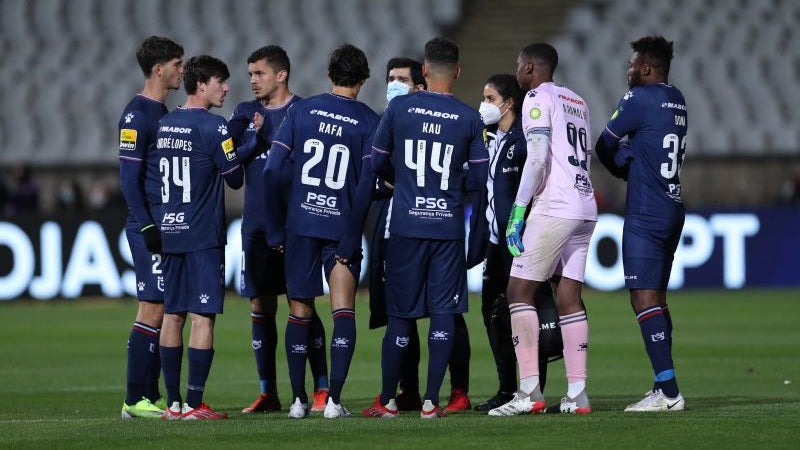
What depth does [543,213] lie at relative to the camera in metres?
9.01

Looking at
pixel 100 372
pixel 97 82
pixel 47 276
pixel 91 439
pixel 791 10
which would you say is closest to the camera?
pixel 91 439

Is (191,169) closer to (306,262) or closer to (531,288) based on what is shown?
(306,262)

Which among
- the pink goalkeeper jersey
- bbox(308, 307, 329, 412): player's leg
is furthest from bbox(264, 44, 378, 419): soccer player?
the pink goalkeeper jersey

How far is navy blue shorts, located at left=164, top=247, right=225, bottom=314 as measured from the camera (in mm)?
8992

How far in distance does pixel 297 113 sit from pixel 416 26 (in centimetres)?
2040

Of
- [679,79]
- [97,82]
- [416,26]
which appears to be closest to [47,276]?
[97,82]

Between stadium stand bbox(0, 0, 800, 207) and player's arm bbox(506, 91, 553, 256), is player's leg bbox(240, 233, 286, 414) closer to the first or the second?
player's arm bbox(506, 91, 553, 256)

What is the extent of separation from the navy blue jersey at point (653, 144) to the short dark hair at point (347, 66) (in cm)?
171

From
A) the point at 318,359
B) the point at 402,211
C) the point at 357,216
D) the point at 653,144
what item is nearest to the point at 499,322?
the point at 318,359

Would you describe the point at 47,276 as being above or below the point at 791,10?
below

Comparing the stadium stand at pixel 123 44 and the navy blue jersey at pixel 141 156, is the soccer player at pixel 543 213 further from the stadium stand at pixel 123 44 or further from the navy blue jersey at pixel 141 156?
the stadium stand at pixel 123 44

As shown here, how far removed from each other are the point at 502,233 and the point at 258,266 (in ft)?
5.76

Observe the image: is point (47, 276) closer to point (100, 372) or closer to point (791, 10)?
point (100, 372)

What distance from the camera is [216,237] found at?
9.11 meters
